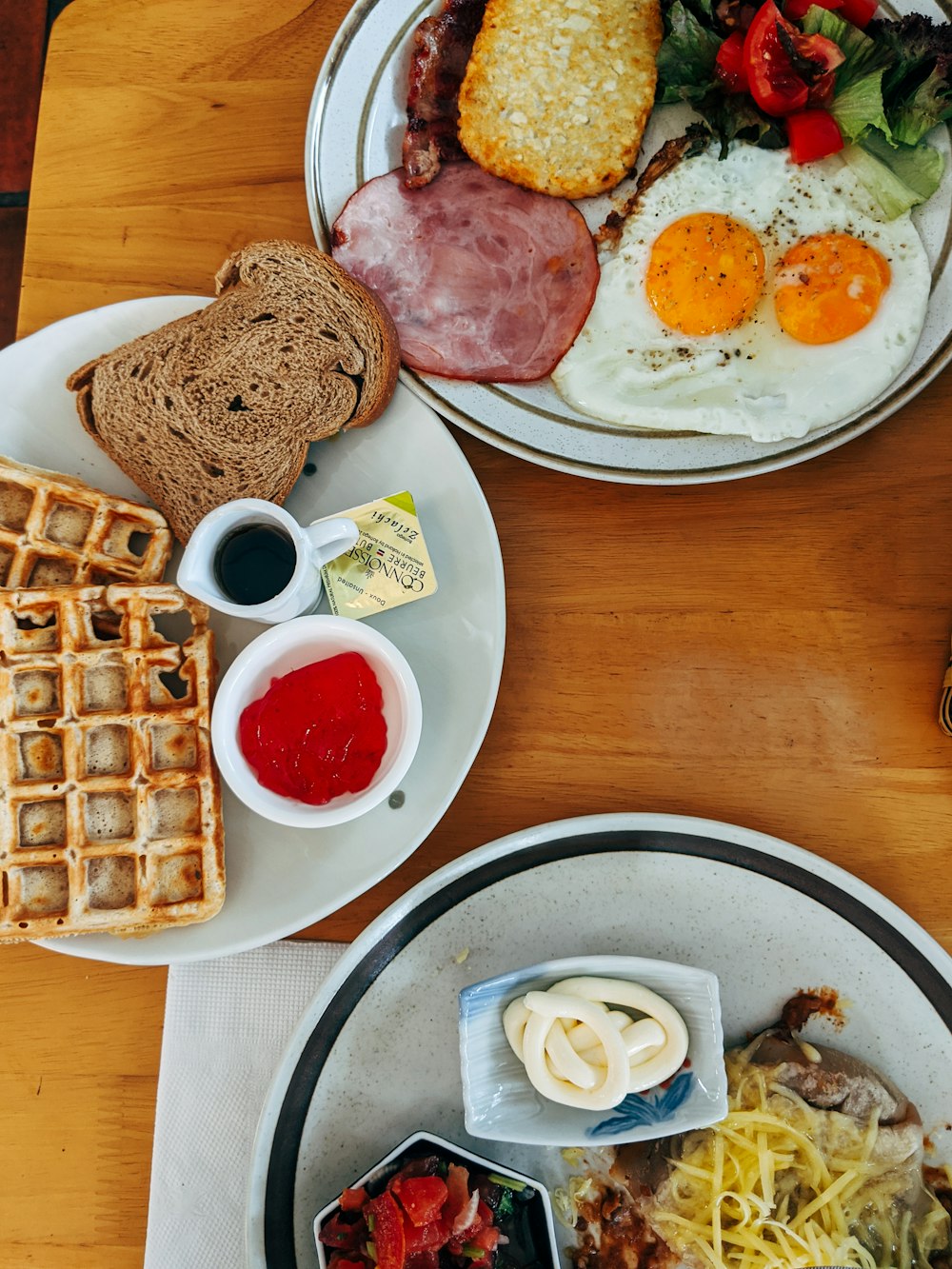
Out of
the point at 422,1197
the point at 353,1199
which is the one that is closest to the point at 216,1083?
the point at 353,1199

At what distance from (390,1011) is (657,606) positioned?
1052 mm

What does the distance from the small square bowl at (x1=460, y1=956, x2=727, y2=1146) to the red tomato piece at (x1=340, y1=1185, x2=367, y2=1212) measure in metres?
0.24

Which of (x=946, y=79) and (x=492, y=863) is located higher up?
(x=946, y=79)

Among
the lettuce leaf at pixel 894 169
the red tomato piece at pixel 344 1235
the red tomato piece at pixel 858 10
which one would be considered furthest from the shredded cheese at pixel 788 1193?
the red tomato piece at pixel 858 10

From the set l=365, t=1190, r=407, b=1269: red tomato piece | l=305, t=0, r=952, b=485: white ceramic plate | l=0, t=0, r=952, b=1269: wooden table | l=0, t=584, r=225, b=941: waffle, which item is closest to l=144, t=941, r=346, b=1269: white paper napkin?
l=0, t=0, r=952, b=1269: wooden table

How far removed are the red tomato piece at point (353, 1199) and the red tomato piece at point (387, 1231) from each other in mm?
→ 22

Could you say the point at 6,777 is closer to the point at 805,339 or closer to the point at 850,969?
the point at 850,969

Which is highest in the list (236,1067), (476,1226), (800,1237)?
(800,1237)

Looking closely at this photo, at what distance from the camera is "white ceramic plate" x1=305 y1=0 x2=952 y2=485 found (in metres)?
1.87

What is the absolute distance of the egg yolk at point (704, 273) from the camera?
1.92 metres

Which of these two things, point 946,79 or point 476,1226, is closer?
point 476,1226

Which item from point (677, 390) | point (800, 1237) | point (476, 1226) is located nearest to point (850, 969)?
point (800, 1237)

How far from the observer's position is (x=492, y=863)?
1853mm

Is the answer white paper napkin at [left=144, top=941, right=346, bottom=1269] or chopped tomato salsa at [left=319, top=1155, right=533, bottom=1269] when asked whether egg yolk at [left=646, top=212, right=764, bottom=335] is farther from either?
chopped tomato salsa at [left=319, top=1155, right=533, bottom=1269]
